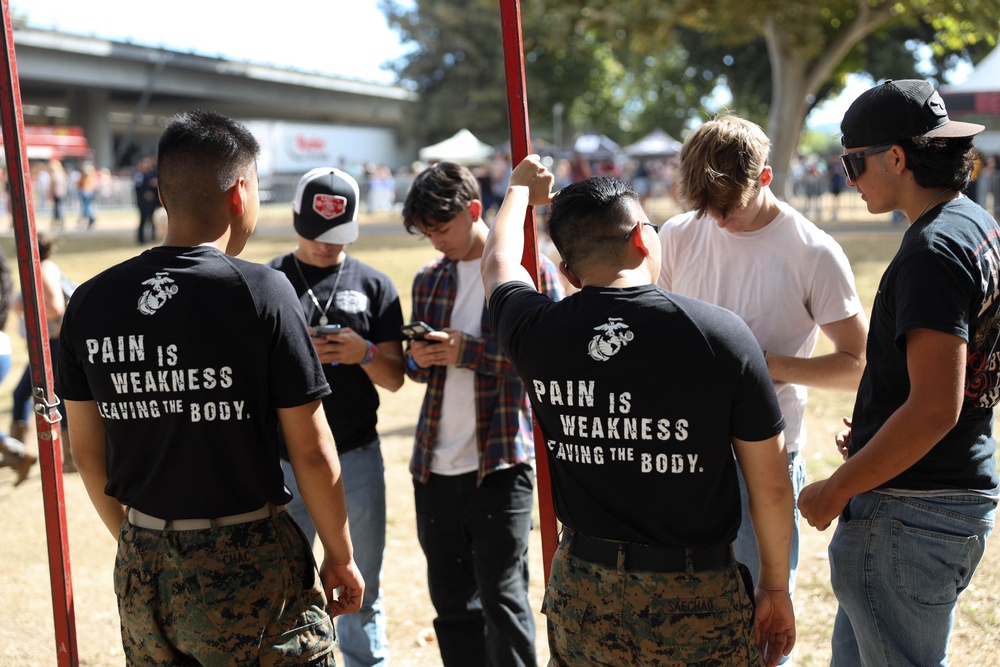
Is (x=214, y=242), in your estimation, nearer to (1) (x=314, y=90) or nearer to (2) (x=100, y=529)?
(2) (x=100, y=529)

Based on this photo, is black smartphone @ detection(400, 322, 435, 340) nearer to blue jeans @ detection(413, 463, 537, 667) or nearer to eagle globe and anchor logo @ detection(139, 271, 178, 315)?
blue jeans @ detection(413, 463, 537, 667)

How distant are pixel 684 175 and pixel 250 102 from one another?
60875 millimetres

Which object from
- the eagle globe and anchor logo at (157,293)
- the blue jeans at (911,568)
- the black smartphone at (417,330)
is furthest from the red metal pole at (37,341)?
the blue jeans at (911,568)

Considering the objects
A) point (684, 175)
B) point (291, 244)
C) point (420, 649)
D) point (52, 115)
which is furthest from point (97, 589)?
point (52, 115)

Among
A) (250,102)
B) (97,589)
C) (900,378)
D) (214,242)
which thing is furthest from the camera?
(250,102)

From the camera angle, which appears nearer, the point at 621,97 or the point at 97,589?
the point at 97,589

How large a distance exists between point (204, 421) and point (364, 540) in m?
1.40

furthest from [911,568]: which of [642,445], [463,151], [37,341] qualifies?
[463,151]

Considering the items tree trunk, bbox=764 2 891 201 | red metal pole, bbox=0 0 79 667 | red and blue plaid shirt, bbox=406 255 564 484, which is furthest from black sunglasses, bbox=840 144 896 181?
tree trunk, bbox=764 2 891 201

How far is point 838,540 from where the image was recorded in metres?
2.55

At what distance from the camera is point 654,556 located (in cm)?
221

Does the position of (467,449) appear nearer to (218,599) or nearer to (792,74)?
(218,599)

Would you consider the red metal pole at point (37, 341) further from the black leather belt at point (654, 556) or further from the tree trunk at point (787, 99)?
the tree trunk at point (787, 99)

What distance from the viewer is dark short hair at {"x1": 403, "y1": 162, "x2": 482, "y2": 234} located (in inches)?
136
